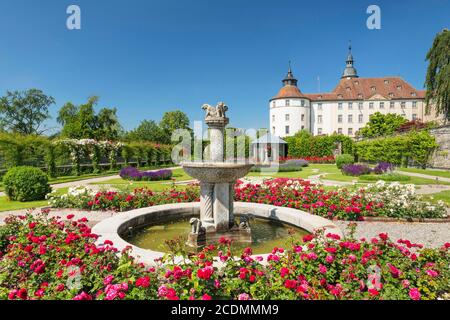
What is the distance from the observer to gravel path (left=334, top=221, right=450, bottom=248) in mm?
5703

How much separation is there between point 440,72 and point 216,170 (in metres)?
34.0

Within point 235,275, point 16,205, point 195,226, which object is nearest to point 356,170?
point 195,226

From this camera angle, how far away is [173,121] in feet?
200

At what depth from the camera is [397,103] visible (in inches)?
2117

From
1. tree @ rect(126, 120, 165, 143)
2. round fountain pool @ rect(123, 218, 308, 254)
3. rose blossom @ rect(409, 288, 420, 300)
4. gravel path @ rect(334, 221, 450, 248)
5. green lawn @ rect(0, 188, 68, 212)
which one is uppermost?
tree @ rect(126, 120, 165, 143)

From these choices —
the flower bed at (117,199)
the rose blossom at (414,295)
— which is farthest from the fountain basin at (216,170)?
the flower bed at (117,199)

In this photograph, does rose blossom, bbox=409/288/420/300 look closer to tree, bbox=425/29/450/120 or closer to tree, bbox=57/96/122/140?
tree, bbox=425/29/450/120

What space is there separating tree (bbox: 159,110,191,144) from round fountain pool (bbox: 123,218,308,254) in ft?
179

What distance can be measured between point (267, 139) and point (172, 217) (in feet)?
93.4

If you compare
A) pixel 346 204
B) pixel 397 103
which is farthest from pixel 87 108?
pixel 397 103

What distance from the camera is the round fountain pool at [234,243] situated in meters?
5.03

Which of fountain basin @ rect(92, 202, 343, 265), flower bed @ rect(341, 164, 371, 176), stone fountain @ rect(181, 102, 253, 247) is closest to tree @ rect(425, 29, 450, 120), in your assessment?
flower bed @ rect(341, 164, 371, 176)
